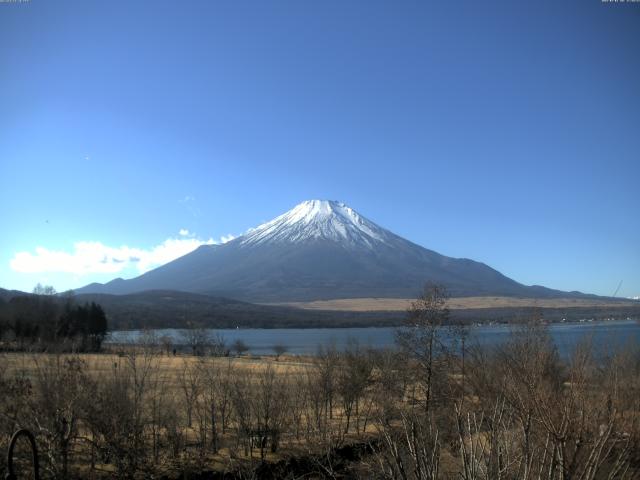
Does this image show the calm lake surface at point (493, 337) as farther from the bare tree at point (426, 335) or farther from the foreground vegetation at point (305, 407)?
the bare tree at point (426, 335)

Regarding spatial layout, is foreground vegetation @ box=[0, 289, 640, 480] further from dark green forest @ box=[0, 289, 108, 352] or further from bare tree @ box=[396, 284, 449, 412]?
dark green forest @ box=[0, 289, 108, 352]

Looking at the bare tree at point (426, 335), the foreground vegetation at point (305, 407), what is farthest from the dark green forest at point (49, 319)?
the bare tree at point (426, 335)

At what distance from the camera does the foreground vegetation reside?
26.8 ft

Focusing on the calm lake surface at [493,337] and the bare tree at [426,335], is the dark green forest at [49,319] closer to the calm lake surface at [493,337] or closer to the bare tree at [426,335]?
the calm lake surface at [493,337]

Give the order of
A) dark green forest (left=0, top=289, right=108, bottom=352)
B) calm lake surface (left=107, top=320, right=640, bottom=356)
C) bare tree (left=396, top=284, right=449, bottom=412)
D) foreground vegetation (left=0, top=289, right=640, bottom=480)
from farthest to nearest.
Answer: dark green forest (left=0, top=289, right=108, bottom=352) < bare tree (left=396, top=284, right=449, bottom=412) < calm lake surface (left=107, top=320, right=640, bottom=356) < foreground vegetation (left=0, top=289, right=640, bottom=480)

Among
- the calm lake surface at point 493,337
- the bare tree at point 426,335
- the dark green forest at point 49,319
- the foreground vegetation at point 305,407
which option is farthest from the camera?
the dark green forest at point 49,319

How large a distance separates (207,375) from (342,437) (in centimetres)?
564

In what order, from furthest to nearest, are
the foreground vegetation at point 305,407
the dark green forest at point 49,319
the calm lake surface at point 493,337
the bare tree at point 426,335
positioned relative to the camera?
the dark green forest at point 49,319 < the bare tree at point 426,335 < the calm lake surface at point 493,337 < the foreground vegetation at point 305,407

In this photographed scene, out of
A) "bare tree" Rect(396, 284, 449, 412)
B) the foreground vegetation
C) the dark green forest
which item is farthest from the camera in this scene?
the dark green forest

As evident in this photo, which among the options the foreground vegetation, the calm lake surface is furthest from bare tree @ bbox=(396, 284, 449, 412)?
the calm lake surface

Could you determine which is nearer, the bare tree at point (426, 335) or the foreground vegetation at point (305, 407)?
the foreground vegetation at point (305, 407)

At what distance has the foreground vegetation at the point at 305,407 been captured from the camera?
321 inches

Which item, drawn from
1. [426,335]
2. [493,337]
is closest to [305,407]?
[426,335]

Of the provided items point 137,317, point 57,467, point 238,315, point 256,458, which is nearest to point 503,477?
point 57,467
